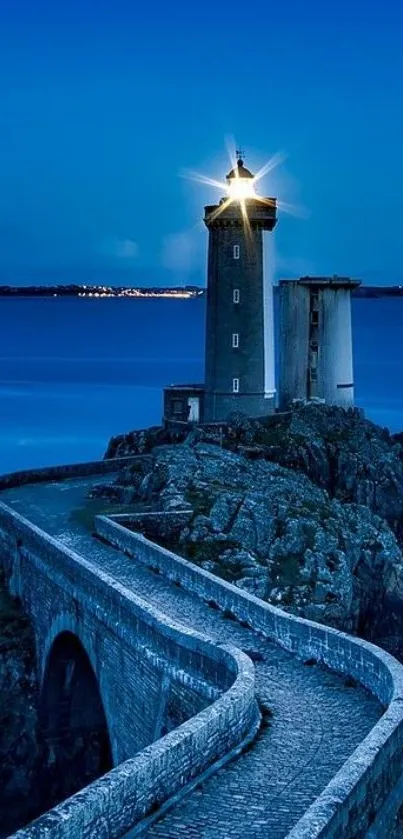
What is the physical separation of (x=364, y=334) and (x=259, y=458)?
431 ft

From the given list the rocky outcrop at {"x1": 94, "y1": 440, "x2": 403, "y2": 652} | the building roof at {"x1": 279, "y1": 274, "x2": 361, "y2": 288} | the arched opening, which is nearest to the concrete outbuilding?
the building roof at {"x1": 279, "y1": 274, "x2": 361, "y2": 288}

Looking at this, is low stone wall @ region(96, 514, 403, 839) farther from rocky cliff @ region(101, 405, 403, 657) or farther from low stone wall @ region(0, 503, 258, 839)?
rocky cliff @ region(101, 405, 403, 657)

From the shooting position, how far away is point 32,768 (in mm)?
22578

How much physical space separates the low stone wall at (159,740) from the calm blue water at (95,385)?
4042 cm

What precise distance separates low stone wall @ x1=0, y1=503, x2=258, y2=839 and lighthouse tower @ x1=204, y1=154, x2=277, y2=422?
21235mm

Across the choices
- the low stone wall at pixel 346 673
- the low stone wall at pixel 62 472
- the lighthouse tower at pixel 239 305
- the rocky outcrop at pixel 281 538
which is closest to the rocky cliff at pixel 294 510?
the rocky outcrop at pixel 281 538

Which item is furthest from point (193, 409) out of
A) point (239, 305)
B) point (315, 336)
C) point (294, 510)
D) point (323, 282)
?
point (294, 510)

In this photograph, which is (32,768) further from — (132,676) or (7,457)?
(7,457)

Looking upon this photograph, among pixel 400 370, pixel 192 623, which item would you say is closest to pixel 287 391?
pixel 192 623

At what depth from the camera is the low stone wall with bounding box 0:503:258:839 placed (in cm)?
1070

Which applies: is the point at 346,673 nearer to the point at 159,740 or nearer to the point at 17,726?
the point at 159,740

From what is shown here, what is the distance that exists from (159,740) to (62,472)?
26.2 m

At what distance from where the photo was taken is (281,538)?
27484mm

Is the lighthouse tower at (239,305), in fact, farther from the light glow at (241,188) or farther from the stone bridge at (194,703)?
the stone bridge at (194,703)
